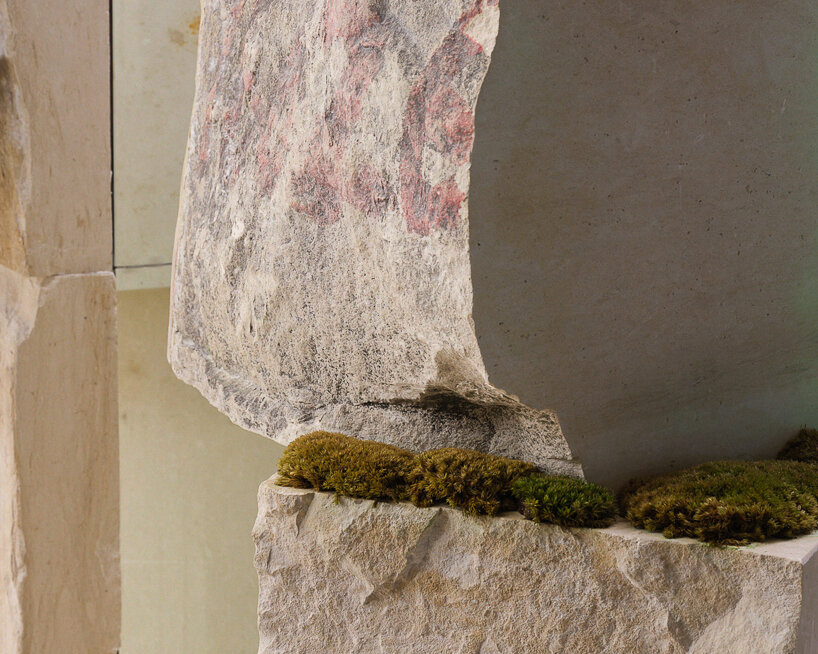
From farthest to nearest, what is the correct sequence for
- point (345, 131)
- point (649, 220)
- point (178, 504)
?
point (178, 504) → point (345, 131) → point (649, 220)

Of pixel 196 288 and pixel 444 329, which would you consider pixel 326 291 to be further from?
pixel 196 288

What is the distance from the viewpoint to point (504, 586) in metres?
1.72

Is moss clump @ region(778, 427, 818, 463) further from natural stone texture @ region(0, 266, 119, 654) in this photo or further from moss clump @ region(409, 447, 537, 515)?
natural stone texture @ region(0, 266, 119, 654)

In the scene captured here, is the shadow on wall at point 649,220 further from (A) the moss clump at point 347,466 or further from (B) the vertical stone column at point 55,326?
(B) the vertical stone column at point 55,326

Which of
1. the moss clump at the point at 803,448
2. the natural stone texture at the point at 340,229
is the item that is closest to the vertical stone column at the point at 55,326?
the natural stone texture at the point at 340,229

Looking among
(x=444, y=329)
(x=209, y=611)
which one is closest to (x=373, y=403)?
(x=444, y=329)

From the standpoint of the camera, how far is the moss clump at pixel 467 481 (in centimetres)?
172

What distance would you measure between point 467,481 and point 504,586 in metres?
0.20

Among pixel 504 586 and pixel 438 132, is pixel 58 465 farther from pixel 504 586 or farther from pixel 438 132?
pixel 438 132

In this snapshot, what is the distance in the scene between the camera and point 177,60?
3.44m

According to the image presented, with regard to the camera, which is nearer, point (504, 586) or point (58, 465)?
point (504, 586)

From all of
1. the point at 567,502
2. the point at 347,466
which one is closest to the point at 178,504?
the point at 347,466

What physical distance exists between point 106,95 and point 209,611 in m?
2.30

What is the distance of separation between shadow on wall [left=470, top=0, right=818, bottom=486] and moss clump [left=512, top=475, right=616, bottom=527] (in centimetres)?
7
